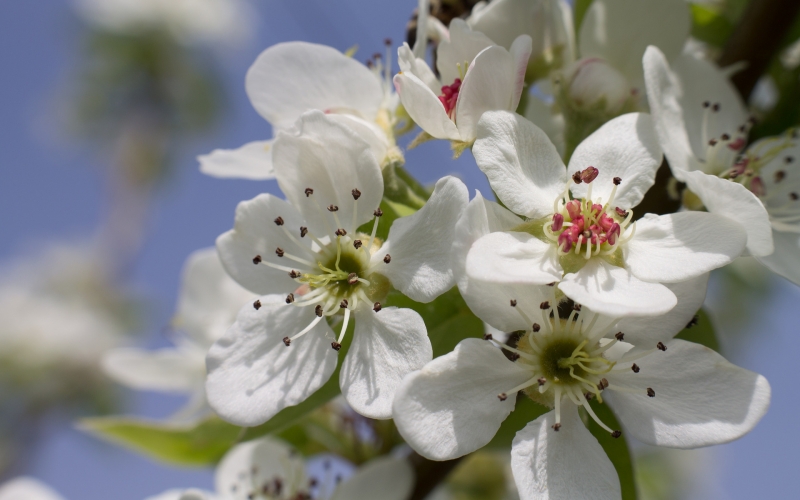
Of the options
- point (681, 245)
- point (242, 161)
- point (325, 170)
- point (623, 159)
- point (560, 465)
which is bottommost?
point (560, 465)

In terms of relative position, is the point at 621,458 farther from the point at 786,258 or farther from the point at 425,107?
the point at 425,107

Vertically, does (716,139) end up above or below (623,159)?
below

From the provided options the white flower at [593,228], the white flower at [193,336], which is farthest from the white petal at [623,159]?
the white flower at [193,336]

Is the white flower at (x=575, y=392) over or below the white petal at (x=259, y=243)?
below

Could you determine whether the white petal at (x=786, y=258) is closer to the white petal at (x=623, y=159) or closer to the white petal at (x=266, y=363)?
the white petal at (x=623, y=159)

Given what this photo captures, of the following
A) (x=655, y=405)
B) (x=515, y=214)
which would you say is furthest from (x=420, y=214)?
(x=655, y=405)

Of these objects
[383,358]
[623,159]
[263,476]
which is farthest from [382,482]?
[623,159]
